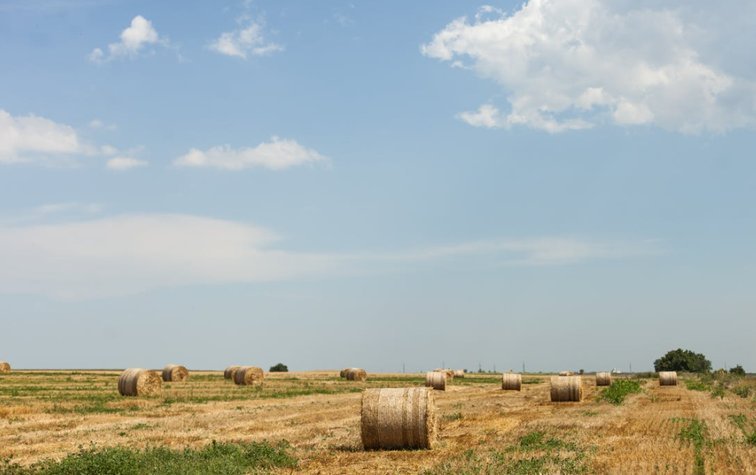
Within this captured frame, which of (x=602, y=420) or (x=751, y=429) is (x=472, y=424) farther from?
(x=751, y=429)

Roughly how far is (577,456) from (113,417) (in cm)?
1892

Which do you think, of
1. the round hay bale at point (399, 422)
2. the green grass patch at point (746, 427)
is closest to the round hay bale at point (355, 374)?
the green grass patch at point (746, 427)

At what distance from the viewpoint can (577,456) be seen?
18.1 meters

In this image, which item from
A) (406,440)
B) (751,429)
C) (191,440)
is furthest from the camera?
(751,429)

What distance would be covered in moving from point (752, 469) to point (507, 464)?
500 centimetres

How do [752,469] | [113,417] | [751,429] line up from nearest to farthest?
1. [752,469]
2. [751,429]
3. [113,417]

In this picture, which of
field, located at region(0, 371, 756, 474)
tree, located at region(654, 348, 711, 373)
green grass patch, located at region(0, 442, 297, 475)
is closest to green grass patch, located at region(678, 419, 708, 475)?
field, located at region(0, 371, 756, 474)

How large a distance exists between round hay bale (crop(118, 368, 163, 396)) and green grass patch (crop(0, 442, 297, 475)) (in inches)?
1004

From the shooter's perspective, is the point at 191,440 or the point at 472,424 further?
the point at 472,424

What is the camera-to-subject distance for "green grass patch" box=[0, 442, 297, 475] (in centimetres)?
1560

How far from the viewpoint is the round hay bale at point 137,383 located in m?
43.1

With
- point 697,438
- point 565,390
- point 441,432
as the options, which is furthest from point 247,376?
point 697,438

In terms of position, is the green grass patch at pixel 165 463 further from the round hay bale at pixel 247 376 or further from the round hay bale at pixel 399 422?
the round hay bale at pixel 247 376

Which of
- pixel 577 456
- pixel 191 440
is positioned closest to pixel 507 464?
pixel 577 456
